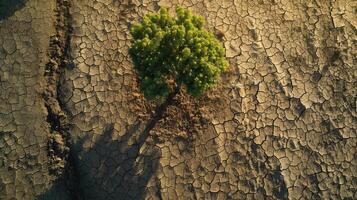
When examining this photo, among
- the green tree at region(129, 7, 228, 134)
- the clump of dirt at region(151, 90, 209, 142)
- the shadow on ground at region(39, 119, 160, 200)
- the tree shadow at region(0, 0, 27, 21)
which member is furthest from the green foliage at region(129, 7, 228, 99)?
the tree shadow at region(0, 0, 27, 21)

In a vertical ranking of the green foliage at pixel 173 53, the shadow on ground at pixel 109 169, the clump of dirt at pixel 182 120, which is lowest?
the shadow on ground at pixel 109 169

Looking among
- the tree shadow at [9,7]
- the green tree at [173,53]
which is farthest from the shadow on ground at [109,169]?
the tree shadow at [9,7]

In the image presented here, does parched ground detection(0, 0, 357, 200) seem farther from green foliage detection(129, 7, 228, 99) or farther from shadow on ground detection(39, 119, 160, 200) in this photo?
green foliage detection(129, 7, 228, 99)

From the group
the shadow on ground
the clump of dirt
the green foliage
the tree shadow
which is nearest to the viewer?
the green foliage

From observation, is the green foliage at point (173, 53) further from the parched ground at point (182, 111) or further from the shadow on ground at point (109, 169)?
the shadow on ground at point (109, 169)

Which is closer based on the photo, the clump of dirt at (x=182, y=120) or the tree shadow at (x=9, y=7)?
the clump of dirt at (x=182, y=120)

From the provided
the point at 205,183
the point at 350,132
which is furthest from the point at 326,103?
the point at 205,183
